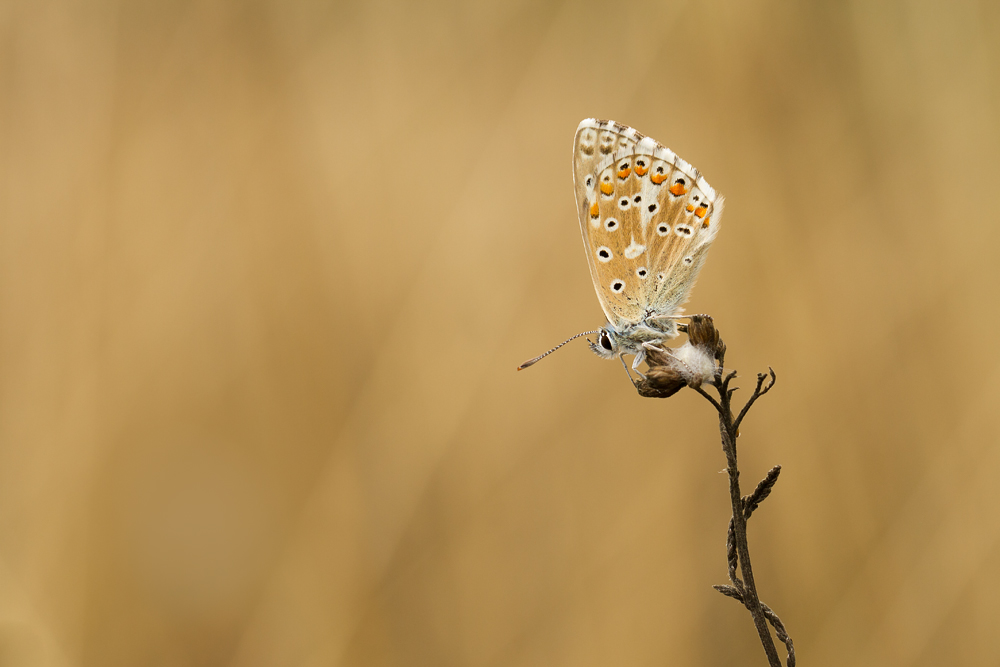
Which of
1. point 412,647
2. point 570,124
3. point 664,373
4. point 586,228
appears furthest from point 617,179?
point 412,647

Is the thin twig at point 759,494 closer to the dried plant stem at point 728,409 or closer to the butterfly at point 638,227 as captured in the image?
the dried plant stem at point 728,409

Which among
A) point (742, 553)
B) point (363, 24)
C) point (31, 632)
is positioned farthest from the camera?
point (363, 24)

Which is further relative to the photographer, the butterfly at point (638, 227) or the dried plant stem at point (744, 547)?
the butterfly at point (638, 227)

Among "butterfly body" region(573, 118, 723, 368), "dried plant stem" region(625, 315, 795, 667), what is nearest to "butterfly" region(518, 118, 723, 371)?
"butterfly body" region(573, 118, 723, 368)

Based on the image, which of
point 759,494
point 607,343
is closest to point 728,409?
point 759,494

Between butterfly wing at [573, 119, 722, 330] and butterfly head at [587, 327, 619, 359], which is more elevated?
butterfly wing at [573, 119, 722, 330]

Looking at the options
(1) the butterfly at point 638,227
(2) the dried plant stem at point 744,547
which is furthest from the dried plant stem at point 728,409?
(1) the butterfly at point 638,227

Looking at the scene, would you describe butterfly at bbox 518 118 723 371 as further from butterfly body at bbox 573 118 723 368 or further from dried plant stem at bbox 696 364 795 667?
dried plant stem at bbox 696 364 795 667

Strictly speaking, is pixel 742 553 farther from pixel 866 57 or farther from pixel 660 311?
pixel 866 57
